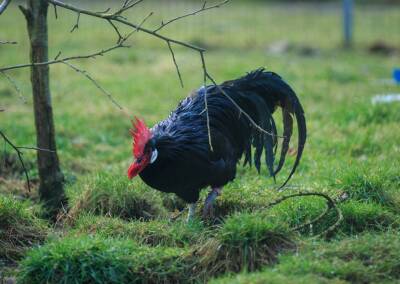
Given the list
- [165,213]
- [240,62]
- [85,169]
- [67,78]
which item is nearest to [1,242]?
[165,213]

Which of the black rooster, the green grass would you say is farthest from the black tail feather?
the green grass

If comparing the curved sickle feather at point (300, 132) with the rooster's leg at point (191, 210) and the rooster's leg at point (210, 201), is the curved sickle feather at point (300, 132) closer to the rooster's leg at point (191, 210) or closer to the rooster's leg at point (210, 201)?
the rooster's leg at point (210, 201)

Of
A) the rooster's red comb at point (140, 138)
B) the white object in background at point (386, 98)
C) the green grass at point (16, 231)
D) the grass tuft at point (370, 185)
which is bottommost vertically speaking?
the green grass at point (16, 231)

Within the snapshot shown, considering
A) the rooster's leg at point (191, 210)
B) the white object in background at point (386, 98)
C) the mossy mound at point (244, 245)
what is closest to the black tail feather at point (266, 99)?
the rooster's leg at point (191, 210)

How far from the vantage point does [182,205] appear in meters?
5.89

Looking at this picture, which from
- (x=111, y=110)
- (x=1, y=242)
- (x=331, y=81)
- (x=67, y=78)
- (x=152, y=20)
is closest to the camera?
(x=1, y=242)

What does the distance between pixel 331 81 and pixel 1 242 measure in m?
7.58

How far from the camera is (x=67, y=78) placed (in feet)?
39.9

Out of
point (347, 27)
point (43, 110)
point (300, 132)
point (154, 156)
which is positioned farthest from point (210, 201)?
point (347, 27)

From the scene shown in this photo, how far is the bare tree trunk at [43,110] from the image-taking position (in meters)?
5.48

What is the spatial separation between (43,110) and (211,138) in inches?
59.4

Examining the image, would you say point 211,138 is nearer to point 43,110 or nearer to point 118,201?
point 118,201

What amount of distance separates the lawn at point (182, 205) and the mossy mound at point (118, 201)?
11mm

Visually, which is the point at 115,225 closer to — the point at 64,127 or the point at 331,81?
the point at 64,127
